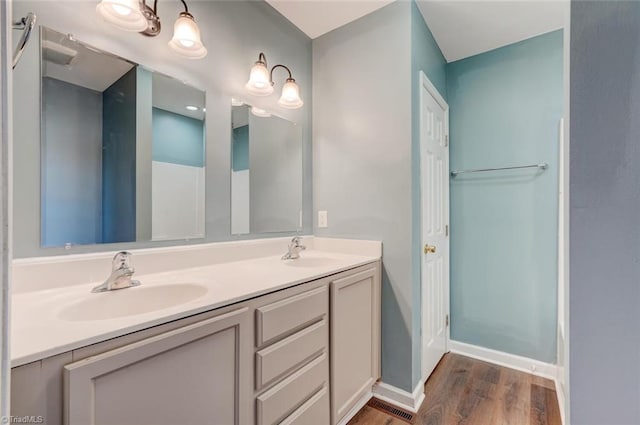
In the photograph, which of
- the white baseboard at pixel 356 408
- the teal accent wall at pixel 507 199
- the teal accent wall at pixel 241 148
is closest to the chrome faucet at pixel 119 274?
the teal accent wall at pixel 241 148

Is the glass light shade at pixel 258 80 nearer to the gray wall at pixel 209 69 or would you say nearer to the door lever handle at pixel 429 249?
the gray wall at pixel 209 69

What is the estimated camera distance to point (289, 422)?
3.69 feet

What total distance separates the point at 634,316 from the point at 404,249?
1210mm

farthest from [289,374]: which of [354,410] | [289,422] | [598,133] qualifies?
[598,133]

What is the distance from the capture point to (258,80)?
1.64m

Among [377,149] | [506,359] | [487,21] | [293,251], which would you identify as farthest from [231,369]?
[487,21]

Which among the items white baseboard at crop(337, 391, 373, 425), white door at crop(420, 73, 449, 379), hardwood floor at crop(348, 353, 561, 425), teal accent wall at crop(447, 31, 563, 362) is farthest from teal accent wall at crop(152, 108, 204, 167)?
teal accent wall at crop(447, 31, 563, 362)

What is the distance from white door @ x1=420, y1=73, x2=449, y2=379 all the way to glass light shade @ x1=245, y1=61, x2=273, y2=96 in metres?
0.97

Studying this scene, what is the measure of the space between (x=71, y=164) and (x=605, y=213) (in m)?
1.57

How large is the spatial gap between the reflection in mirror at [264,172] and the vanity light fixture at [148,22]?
0.39 m

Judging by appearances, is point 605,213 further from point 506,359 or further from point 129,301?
point 506,359

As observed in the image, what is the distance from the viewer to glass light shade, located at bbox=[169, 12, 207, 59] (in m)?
1.25

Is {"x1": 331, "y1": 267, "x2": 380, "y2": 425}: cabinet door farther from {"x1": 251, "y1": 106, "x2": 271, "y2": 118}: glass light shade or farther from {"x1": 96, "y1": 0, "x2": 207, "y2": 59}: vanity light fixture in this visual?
{"x1": 96, "y1": 0, "x2": 207, "y2": 59}: vanity light fixture

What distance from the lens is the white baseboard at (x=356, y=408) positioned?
151 cm
